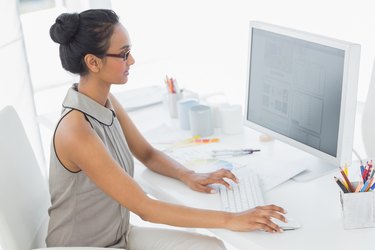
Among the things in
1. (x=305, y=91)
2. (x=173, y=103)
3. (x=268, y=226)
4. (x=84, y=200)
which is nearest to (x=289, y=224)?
(x=268, y=226)

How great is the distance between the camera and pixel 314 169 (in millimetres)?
1837

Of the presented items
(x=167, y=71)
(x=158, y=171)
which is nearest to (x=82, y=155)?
(x=158, y=171)

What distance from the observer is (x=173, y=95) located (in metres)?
2.35

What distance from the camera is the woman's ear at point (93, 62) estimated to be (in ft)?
5.76

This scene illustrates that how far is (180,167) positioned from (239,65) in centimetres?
393

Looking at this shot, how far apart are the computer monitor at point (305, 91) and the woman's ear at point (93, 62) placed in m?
0.55

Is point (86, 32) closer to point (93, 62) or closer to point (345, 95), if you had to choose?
point (93, 62)

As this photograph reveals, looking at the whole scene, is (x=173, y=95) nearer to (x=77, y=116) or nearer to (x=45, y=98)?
(x=77, y=116)

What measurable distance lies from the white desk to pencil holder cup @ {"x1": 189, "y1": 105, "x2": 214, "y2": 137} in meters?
0.06

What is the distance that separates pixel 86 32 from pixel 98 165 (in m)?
0.41

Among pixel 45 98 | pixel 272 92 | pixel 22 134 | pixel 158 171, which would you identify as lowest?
pixel 45 98

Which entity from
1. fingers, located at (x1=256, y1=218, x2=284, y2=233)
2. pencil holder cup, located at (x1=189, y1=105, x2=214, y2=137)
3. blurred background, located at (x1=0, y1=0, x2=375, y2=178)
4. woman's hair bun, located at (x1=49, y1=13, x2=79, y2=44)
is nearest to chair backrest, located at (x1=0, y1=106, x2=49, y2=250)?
woman's hair bun, located at (x1=49, y1=13, x2=79, y2=44)

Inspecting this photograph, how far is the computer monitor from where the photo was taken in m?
1.65

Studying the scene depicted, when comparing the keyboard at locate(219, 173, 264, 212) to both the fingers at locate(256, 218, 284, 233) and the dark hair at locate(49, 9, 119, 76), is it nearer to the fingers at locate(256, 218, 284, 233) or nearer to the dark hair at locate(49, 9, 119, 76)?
the fingers at locate(256, 218, 284, 233)
